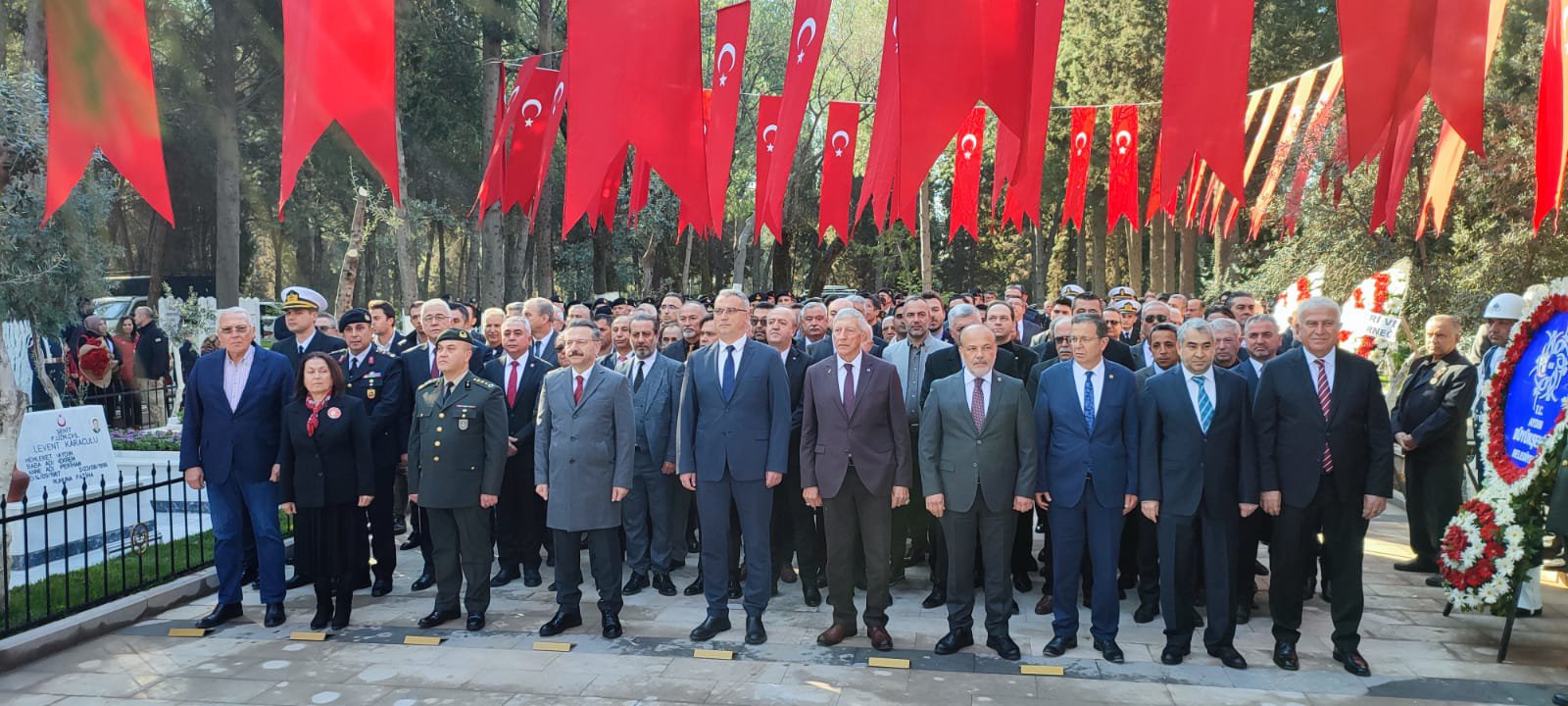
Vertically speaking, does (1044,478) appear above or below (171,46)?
below

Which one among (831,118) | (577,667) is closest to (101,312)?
(831,118)

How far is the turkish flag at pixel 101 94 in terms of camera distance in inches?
70.4

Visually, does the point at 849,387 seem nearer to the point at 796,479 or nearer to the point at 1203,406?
the point at 796,479

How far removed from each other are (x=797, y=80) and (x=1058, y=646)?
4.49 m

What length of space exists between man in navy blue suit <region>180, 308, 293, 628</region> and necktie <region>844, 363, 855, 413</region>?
3539 millimetres

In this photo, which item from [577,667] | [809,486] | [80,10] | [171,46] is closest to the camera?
[80,10]

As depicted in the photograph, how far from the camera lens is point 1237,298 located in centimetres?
917

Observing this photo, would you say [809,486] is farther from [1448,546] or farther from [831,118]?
[831,118]

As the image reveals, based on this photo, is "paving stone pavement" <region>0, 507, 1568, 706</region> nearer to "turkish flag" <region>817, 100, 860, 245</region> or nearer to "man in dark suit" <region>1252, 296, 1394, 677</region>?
"man in dark suit" <region>1252, 296, 1394, 677</region>

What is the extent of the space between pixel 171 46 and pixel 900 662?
23.5 m

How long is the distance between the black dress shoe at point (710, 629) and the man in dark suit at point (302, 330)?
137 inches

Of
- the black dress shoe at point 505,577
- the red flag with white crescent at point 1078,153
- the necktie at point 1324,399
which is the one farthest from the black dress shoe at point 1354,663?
the red flag with white crescent at point 1078,153

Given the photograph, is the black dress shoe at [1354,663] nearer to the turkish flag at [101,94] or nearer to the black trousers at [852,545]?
the black trousers at [852,545]

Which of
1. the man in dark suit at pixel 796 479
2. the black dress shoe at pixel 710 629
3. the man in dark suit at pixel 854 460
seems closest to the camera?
the man in dark suit at pixel 854 460
